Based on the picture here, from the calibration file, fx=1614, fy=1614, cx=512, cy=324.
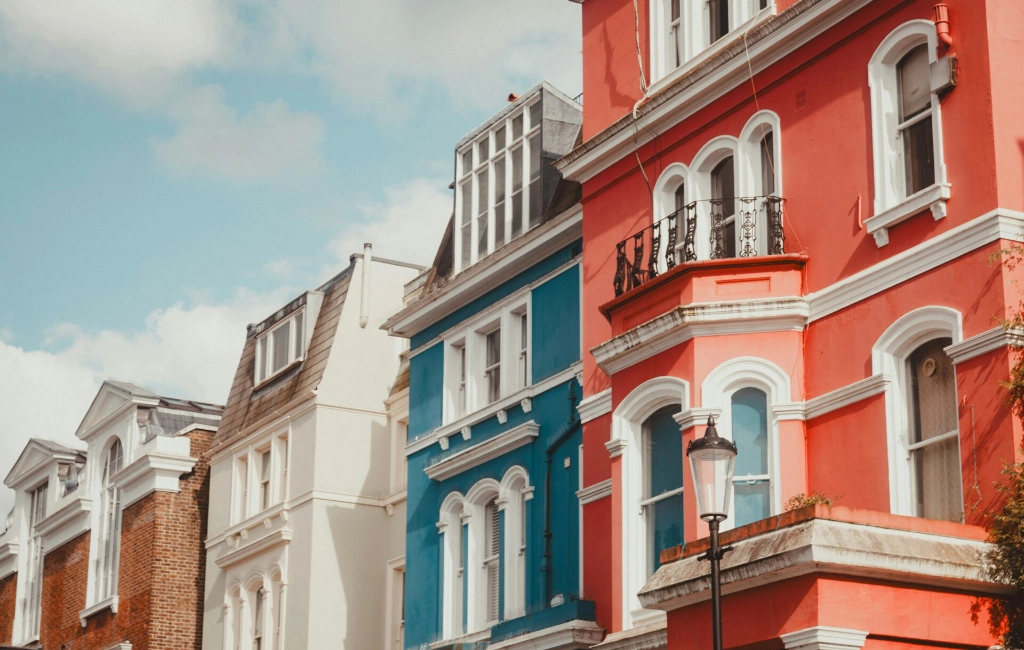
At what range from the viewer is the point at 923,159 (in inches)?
678

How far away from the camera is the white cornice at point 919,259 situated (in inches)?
624

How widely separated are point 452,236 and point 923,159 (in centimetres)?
1230

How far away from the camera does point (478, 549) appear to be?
2512 cm

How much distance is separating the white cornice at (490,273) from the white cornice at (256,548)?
503 centimetres

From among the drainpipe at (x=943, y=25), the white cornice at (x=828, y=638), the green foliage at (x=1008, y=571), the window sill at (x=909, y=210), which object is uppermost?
the drainpipe at (x=943, y=25)

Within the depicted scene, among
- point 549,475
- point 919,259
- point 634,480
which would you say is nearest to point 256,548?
point 549,475

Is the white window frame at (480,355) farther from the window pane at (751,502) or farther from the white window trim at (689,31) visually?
the window pane at (751,502)

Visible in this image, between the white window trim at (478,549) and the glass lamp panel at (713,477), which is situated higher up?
the white window trim at (478,549)

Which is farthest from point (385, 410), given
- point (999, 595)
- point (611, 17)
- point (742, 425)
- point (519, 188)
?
point (999, 595)

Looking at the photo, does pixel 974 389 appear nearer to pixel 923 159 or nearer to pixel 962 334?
pixel 962 334

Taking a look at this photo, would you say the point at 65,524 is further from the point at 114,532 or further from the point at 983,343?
the point at 983,343

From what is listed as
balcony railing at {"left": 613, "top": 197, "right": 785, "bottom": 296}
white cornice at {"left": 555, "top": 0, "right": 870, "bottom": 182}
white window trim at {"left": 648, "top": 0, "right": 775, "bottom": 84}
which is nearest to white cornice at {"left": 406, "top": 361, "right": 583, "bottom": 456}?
balcony railing at {"left": 613, "top": 197, "right": 785, "bottom": 296}

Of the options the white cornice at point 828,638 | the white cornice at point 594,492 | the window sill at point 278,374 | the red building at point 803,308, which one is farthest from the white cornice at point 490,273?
the white cornice at point 828,638

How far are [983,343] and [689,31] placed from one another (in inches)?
284
